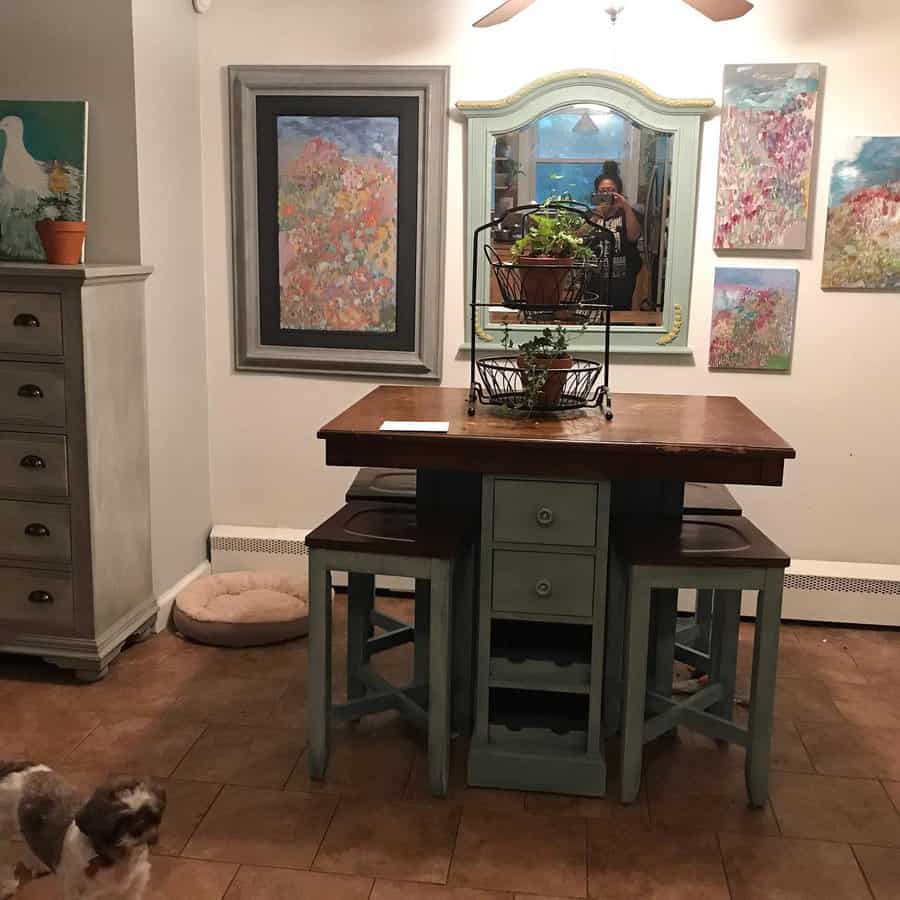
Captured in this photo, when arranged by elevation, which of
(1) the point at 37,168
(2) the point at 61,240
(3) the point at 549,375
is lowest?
(3) the point at 549,375

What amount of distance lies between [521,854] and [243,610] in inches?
62.6

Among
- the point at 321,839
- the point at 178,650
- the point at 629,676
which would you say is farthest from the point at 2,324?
the point at 629,676

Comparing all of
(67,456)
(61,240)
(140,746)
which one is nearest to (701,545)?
(140,746)

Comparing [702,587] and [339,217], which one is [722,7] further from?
[702,587]

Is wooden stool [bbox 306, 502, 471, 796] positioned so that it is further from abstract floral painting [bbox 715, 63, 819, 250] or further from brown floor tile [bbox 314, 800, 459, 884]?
abstract floral painting [bbox 715, 63, 819, 250]

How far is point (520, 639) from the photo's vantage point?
9.24 ft

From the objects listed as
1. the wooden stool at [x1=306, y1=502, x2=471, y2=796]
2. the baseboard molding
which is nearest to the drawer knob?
the baseboard molding

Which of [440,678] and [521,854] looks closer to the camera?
[521,854]

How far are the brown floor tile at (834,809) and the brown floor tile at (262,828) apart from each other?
115 centimetres

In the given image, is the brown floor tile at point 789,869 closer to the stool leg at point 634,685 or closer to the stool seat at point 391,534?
the stool leg at point 634,685

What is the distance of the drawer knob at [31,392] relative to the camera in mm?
3186

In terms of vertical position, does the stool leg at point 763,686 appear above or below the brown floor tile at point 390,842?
above

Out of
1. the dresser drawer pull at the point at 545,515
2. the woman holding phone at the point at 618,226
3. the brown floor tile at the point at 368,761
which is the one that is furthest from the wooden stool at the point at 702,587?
the woman holding phone at the point at 618,226

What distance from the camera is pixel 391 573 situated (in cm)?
263
